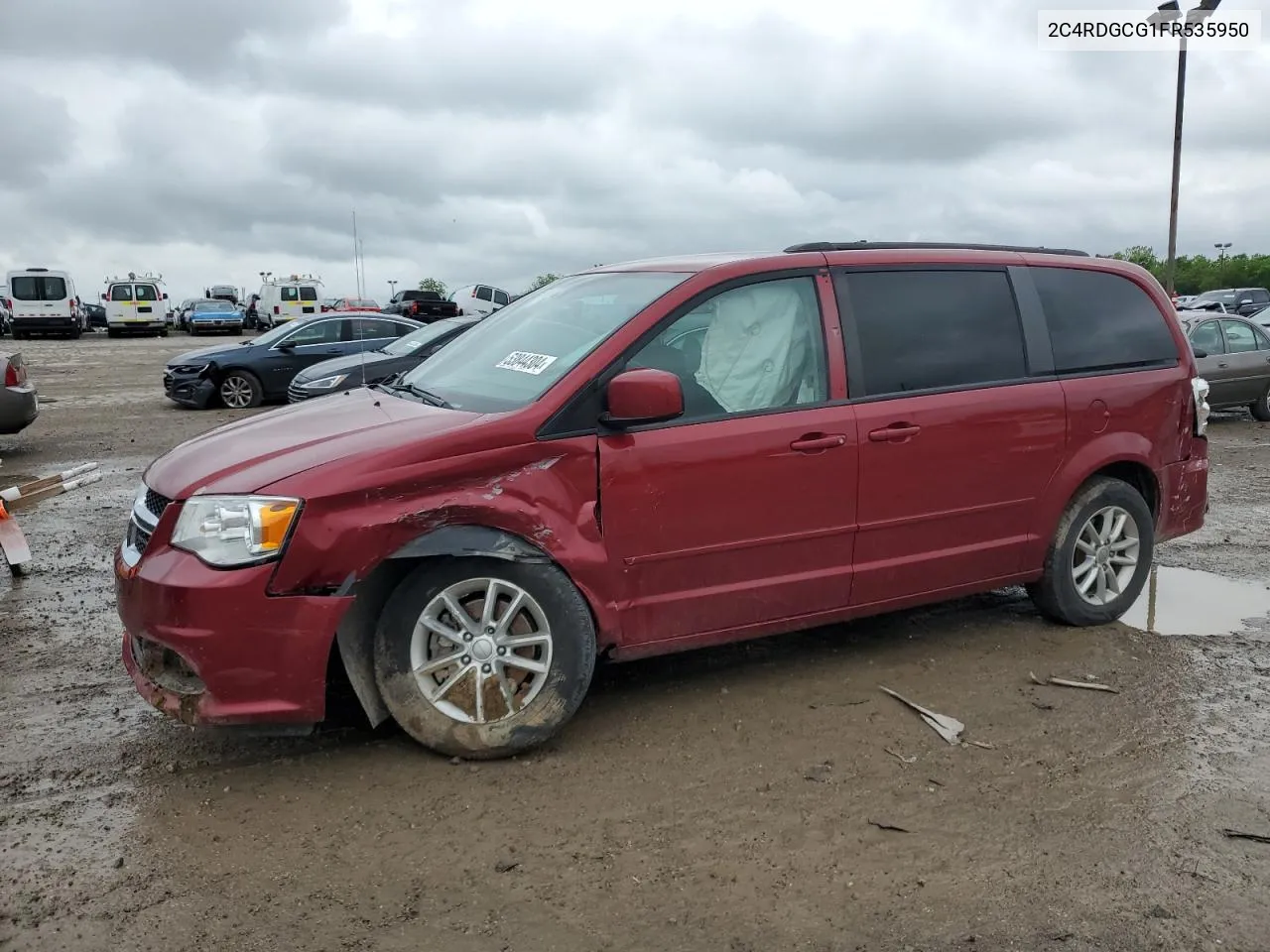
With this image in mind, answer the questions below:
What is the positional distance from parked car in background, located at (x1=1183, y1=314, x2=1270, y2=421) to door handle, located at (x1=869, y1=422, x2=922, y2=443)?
1193 centimetres

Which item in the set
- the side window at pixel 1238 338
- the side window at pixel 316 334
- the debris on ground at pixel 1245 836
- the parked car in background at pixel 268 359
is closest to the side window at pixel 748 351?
the debris on ground at pixel 1245 836

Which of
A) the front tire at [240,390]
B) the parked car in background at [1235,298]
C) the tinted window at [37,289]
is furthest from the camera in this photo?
the parked car in background at [1235,298]

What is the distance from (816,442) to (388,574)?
1.75m

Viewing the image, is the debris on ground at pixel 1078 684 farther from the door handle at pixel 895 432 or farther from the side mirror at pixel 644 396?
the side mirror at pixel 644 396

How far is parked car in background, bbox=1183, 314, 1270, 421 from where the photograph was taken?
14.8m

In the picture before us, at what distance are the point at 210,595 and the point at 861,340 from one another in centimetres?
275

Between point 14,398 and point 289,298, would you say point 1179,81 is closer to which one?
point 14,398

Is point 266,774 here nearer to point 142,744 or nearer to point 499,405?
point 142,744

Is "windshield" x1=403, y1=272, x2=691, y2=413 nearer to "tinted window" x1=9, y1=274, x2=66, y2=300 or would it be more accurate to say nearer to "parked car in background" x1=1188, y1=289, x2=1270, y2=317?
"parked car in background" x1=1188, y1=289, x2=1270, y2=317

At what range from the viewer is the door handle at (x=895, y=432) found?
449cm

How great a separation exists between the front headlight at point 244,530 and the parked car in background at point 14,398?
9119mm

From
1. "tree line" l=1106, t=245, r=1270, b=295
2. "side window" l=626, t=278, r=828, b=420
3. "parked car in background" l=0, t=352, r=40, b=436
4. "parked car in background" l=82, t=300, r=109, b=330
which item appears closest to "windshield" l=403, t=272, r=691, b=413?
"side window" l=626, t=278, r=828, b=420

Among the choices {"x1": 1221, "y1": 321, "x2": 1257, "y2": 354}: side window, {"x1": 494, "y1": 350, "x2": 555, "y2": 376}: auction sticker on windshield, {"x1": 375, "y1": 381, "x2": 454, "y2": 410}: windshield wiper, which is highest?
{"x1": 494, "y1": 350, "x2": 555, "y2": 376}: auction sticker on windshield

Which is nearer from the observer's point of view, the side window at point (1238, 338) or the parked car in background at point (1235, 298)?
the side window at point (1238, 338)
